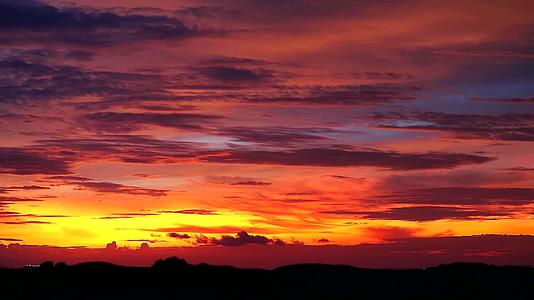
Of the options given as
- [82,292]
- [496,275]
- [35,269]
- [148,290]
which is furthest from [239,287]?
[496,275]

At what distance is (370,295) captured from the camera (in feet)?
147

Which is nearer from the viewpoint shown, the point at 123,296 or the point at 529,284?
the point at 123,296

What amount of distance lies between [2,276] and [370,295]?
67.6ft

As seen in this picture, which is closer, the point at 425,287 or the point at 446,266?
the point at 425,287

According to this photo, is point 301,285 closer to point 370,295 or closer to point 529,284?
point 370,295

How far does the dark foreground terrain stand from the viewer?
4462cm

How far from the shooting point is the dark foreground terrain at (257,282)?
146 ft

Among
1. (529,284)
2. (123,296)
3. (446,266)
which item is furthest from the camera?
(446,266)

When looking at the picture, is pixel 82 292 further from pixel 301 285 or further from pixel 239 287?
pixel 301 285

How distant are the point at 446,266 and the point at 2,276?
25.9 metres

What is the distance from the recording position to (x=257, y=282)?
155 ft

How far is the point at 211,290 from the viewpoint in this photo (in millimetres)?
45469

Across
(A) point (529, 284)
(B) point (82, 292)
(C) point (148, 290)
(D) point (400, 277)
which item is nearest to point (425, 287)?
(D) point (400, 277)

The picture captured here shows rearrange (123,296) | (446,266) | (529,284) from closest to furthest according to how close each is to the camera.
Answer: (123,296) < (529,284) < (446,266)
